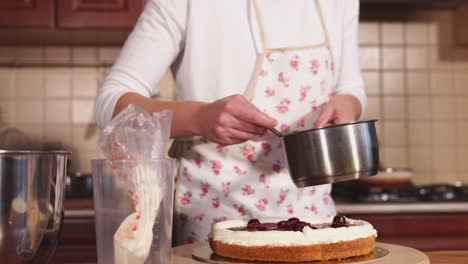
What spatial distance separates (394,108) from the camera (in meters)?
2.73

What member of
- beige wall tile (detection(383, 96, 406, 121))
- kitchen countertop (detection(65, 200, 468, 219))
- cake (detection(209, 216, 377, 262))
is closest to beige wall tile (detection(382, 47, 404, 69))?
beige wall tile (detection(383, 96, 406, 121))

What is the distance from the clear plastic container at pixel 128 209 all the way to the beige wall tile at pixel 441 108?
2091 millimetres

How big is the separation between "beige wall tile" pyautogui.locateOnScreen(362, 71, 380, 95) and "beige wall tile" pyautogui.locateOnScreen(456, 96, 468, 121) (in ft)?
1.04

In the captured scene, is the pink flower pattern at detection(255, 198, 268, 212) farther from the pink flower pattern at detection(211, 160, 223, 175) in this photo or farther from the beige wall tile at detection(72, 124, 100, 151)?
the beige wall tile at detection(72, 124, 100, 151)

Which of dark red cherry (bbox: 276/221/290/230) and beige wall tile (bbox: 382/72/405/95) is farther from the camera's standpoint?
beige wall tile (bbox: 382/72/405/95)

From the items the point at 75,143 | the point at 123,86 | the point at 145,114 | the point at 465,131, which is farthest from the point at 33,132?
the point at 145,114

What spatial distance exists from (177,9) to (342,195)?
1.27m

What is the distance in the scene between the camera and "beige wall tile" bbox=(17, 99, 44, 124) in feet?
8.77

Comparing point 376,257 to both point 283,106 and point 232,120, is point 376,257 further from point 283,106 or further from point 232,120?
point 283,106

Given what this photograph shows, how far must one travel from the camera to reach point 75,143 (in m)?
2.69

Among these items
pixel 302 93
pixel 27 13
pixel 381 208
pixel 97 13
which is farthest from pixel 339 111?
pixel 27 13

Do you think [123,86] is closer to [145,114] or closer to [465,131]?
[145,114]

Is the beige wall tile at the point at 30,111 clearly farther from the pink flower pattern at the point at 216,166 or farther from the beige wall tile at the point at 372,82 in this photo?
the pink flower pattern at the point at 216,166

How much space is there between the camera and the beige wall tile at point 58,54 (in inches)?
106
